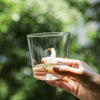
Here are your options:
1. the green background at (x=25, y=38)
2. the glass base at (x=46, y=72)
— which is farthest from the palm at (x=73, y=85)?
the green background at (x=25, y=38)

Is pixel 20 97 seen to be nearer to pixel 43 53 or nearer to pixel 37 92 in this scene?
pixel 37 92

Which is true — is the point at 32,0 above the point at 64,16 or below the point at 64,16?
above

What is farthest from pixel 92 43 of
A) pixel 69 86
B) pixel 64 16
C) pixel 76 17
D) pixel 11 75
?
pixel 69 86

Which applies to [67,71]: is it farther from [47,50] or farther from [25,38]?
[25,38]

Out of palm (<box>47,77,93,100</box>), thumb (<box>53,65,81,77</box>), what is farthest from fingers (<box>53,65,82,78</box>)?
palm (<box>47,77,93,100</box>)

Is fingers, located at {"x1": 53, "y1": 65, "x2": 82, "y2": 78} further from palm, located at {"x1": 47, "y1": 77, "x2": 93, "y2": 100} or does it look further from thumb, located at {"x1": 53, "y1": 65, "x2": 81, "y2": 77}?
palm, located at {"x1": 47, "y1": 77, "x2": 93, "y2": 100}

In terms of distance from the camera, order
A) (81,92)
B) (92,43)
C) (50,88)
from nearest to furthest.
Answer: (81,92), (50,88), (92,43)

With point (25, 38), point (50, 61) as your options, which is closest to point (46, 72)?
point (50, 61)
